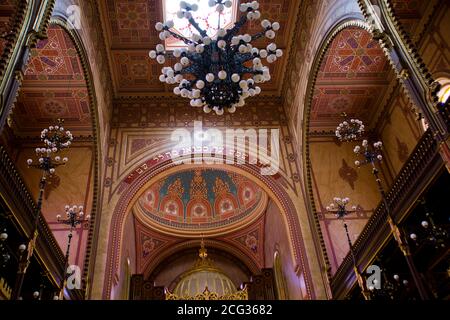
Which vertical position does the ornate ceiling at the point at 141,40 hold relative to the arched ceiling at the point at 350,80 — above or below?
above

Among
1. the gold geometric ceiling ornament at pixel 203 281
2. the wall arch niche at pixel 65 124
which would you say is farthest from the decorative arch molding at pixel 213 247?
the wall arch niche at pixel 65 124

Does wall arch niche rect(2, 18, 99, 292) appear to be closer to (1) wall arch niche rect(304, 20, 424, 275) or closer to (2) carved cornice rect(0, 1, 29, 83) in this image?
(2) carved cornice rect(0, 1, 29, 83)

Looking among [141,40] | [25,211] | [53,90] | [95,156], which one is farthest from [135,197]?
[25,211]

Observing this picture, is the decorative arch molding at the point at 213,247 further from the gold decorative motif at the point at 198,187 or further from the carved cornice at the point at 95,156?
the carved cornice at the point at 95,156

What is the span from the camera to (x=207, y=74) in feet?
22.4

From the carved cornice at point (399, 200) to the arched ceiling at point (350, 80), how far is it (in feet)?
18.6

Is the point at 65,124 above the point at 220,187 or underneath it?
underneath

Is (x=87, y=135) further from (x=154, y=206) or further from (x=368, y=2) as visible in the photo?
(x=368, y=2)

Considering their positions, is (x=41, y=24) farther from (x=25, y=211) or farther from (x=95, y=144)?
(x=95, y=144)

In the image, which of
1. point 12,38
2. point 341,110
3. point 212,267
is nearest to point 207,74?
point 12,38

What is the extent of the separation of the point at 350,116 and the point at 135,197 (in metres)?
7.75

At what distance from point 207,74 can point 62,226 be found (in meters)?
7.54

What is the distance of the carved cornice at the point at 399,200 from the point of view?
633 cm

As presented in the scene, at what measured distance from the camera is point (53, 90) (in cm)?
1249
